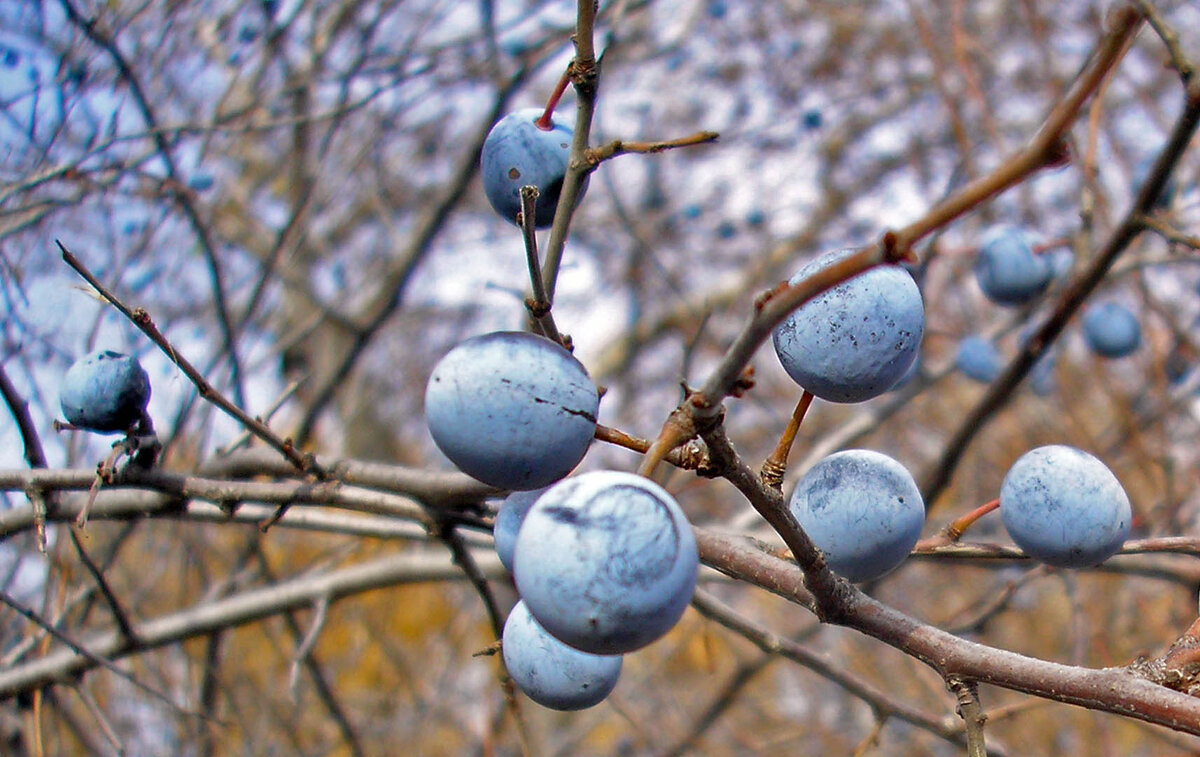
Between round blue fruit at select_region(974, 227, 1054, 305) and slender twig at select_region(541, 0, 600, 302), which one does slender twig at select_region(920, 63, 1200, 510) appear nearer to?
round blue fruit at select_region(974, 227, 1054, 305)

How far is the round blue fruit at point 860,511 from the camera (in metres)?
1.04

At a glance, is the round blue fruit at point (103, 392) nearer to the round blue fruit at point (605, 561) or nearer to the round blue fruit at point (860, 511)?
the round blue fruit at point (605, 561)

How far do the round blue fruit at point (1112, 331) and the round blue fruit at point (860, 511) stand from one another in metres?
2.15

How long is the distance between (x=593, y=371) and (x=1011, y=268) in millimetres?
3381

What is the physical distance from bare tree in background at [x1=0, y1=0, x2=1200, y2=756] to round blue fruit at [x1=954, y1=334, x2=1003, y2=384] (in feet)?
0.48

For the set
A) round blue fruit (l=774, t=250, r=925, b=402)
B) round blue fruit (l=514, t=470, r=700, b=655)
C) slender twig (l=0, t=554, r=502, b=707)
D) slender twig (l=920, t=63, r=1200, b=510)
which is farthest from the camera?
slender twig (l=0, t=554, r=502, b=707)

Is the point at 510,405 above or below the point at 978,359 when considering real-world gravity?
below

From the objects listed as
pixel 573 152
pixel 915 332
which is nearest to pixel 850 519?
pixel 915 332

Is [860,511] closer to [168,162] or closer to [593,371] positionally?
[168,162]

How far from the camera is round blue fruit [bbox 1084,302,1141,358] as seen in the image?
2832 millimetres

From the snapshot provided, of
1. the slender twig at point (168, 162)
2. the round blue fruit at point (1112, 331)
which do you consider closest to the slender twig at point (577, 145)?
the slender twig at point (168, 162)

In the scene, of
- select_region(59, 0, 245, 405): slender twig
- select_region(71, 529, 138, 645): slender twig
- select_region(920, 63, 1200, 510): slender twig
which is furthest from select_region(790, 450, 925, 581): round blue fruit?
select_region(59, 0, 245, 405): slender twig

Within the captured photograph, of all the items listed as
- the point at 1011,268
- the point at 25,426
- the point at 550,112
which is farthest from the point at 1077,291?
the point at 25,426

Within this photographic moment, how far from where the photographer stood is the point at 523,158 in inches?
47.3
